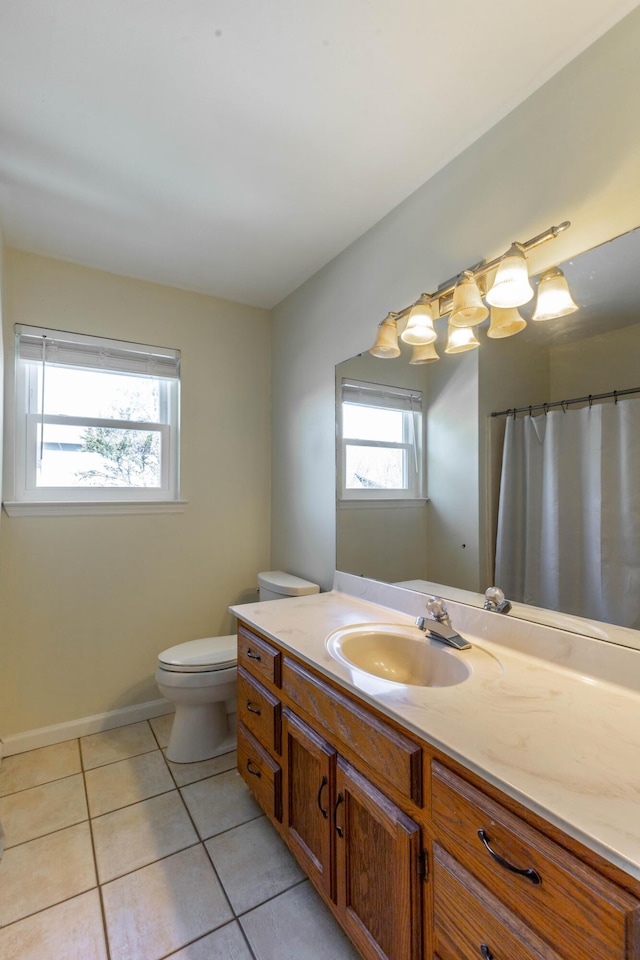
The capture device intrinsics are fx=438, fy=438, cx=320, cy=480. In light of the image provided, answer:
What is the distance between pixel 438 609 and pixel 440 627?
0.21ft

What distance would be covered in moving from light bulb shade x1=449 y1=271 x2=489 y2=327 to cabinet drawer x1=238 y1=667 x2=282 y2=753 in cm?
137

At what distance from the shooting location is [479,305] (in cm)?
132

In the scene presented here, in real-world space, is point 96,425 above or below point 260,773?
above

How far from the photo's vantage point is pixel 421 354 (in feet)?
5.34

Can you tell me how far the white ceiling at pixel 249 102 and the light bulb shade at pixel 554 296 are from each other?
0.56 m

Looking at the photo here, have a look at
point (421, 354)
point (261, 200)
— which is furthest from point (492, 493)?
point (261, 200)

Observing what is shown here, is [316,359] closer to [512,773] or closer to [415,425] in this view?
[415,425]

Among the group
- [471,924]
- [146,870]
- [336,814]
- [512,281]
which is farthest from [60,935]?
[512,281]

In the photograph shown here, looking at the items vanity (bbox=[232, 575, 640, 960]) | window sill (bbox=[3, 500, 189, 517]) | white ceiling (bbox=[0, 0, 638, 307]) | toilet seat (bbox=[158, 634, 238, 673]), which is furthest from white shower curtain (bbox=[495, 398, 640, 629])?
window sill (bbox=[3, 500, 189, 517])

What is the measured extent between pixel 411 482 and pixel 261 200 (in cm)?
126

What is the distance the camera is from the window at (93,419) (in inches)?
84.7

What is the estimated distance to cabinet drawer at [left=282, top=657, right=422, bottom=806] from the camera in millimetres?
887

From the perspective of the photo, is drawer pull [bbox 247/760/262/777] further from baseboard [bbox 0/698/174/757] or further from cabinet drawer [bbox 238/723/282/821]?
baseboard [bbox 0/698/174/757]

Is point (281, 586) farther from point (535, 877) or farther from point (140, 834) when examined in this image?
point (535, 877)
